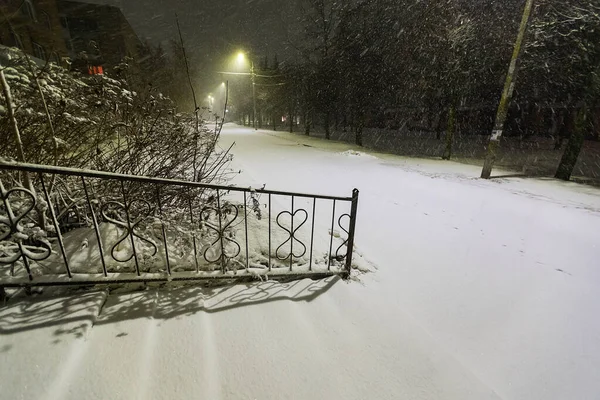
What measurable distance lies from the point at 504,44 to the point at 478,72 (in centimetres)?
171

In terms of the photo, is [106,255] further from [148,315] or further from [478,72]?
[478,72]

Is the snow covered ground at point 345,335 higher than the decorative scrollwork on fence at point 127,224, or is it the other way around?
the decorative scrollwork on fence at point 127,224

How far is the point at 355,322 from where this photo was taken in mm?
2645

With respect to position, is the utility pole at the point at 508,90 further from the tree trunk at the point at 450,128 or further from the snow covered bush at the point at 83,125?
the snow covered bush at the point at 83,125

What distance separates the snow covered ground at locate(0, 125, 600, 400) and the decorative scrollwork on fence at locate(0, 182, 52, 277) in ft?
1.32

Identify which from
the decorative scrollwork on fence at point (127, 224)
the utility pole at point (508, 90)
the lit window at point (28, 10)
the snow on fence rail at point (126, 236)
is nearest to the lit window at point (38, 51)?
the lit window at point (28, 10)

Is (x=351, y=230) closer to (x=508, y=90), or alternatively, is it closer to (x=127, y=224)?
(x=127, y=224)

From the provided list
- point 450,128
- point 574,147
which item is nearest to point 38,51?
point 450,128

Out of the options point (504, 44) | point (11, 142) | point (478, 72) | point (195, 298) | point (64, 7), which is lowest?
point (195, 298)

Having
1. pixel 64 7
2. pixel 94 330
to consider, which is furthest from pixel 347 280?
pixel 64 7

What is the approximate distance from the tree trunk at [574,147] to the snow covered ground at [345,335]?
921 centimetres

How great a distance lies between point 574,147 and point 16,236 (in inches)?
635

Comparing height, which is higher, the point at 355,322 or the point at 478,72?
the point at 478,72

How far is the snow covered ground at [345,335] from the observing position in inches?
72.1
